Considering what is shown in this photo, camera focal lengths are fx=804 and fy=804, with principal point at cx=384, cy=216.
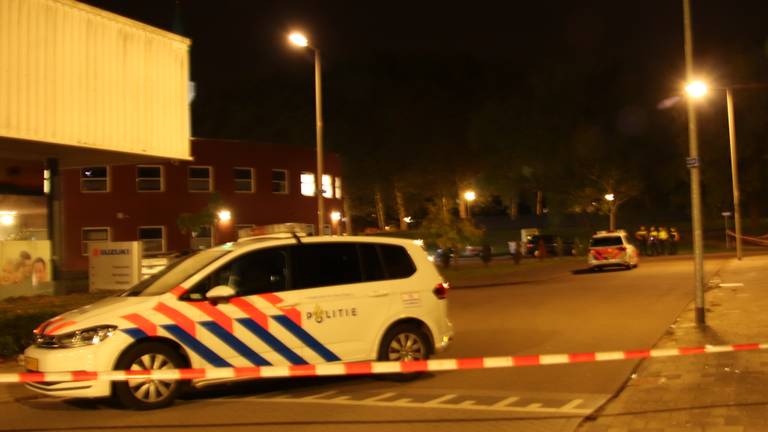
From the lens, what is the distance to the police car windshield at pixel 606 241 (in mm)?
30122

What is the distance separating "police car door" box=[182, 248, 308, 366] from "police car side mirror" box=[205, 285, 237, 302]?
88 millimetres

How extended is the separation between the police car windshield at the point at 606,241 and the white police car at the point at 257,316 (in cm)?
2151

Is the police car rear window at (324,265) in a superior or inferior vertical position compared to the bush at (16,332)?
superior

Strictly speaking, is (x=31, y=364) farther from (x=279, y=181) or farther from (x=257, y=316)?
(x=279, y=181)

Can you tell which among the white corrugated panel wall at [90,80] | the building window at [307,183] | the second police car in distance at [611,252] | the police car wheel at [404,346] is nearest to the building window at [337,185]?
the building window at [307,183]

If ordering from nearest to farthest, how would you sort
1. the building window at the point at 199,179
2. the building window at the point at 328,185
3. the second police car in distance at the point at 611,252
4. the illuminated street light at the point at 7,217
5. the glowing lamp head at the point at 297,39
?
1. the illuminated street light at the point at 7,217
2. the glowing lamp head at the point at 297,39
3. the second police car in distance at the point at 611,252
4. the building window at the point at 199,179
5. the building window at the point at 328,185

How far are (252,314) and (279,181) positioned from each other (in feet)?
110

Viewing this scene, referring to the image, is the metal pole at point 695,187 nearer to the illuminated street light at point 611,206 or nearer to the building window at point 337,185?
the building window at point 337,185

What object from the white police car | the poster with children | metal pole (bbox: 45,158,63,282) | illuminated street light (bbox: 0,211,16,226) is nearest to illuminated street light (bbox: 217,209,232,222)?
illuminated street light (bbox: 0,211,16,226)

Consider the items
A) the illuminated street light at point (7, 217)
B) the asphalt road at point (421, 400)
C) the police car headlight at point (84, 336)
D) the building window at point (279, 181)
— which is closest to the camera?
the asphalt road at point (421, 400)

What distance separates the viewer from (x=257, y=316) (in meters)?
8.62

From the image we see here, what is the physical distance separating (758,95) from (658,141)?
7208mm

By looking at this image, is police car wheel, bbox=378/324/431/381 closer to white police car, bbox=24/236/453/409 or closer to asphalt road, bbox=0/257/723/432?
white police car, bbox=24/236/453/409

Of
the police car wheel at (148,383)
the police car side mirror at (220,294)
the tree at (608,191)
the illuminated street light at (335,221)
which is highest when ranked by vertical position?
the tree at (608,191)
